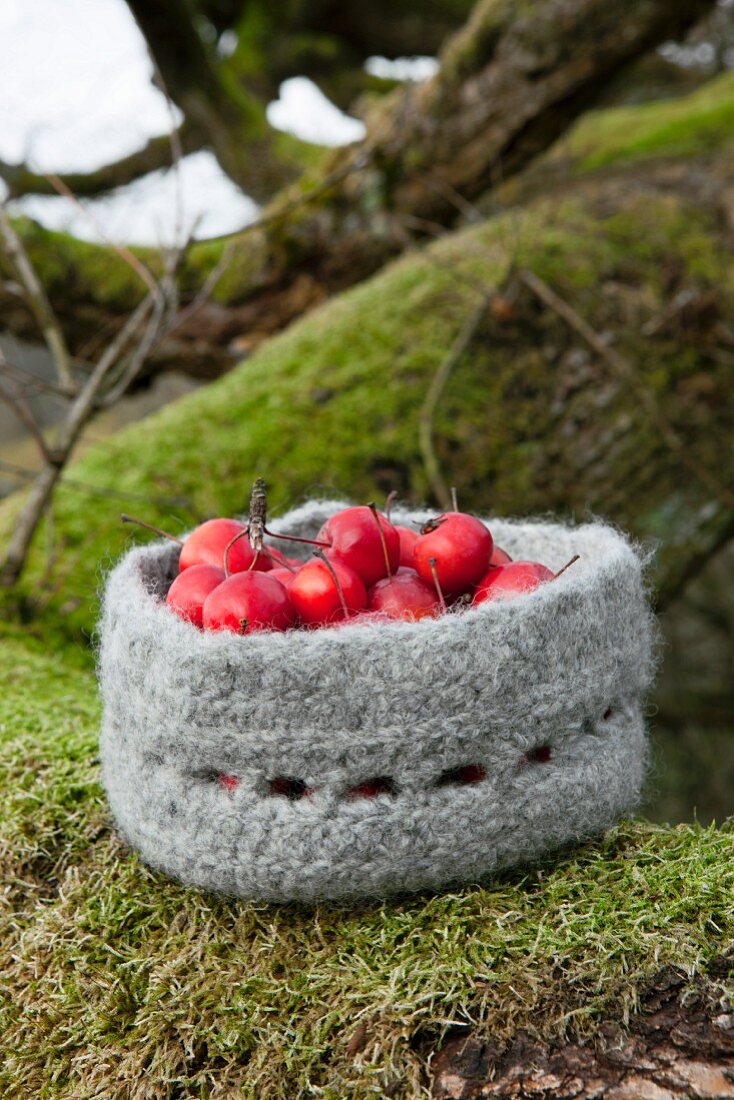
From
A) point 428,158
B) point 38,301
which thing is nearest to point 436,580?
point 38,301

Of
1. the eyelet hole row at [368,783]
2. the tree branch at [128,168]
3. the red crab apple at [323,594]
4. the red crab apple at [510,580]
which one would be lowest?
the eyelet hole row at [368,783]

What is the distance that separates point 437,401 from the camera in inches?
84.7

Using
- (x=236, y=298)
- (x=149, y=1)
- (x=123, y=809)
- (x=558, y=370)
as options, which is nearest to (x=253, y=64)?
(x=149, y=1)

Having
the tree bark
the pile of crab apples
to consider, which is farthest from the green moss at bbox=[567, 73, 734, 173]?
the tree bark

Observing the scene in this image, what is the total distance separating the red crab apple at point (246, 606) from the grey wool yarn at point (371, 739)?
0.03 metres

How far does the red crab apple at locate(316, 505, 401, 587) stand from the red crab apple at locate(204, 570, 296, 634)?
0.34ft

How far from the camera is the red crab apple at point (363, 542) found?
0.96 m

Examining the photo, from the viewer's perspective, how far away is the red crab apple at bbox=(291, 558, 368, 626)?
0.91 meters

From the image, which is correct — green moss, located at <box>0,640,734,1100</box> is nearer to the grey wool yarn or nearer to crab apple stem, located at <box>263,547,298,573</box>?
the grey wool yarn

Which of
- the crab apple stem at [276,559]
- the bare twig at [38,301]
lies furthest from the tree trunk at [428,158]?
the crab apple stem at [276,559]

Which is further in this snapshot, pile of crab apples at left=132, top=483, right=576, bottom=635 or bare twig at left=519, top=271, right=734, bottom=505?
bare twig at left=519, top=271, right=734, bottom=505

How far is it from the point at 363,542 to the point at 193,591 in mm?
188

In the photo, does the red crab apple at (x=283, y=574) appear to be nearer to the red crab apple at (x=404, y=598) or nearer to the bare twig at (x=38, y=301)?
the red crab apple at (x=404, y=598)

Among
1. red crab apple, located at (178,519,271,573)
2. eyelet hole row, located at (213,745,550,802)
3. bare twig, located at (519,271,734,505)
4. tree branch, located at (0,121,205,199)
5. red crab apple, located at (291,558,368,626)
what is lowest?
bare twig, located at (519,271,734,505)
